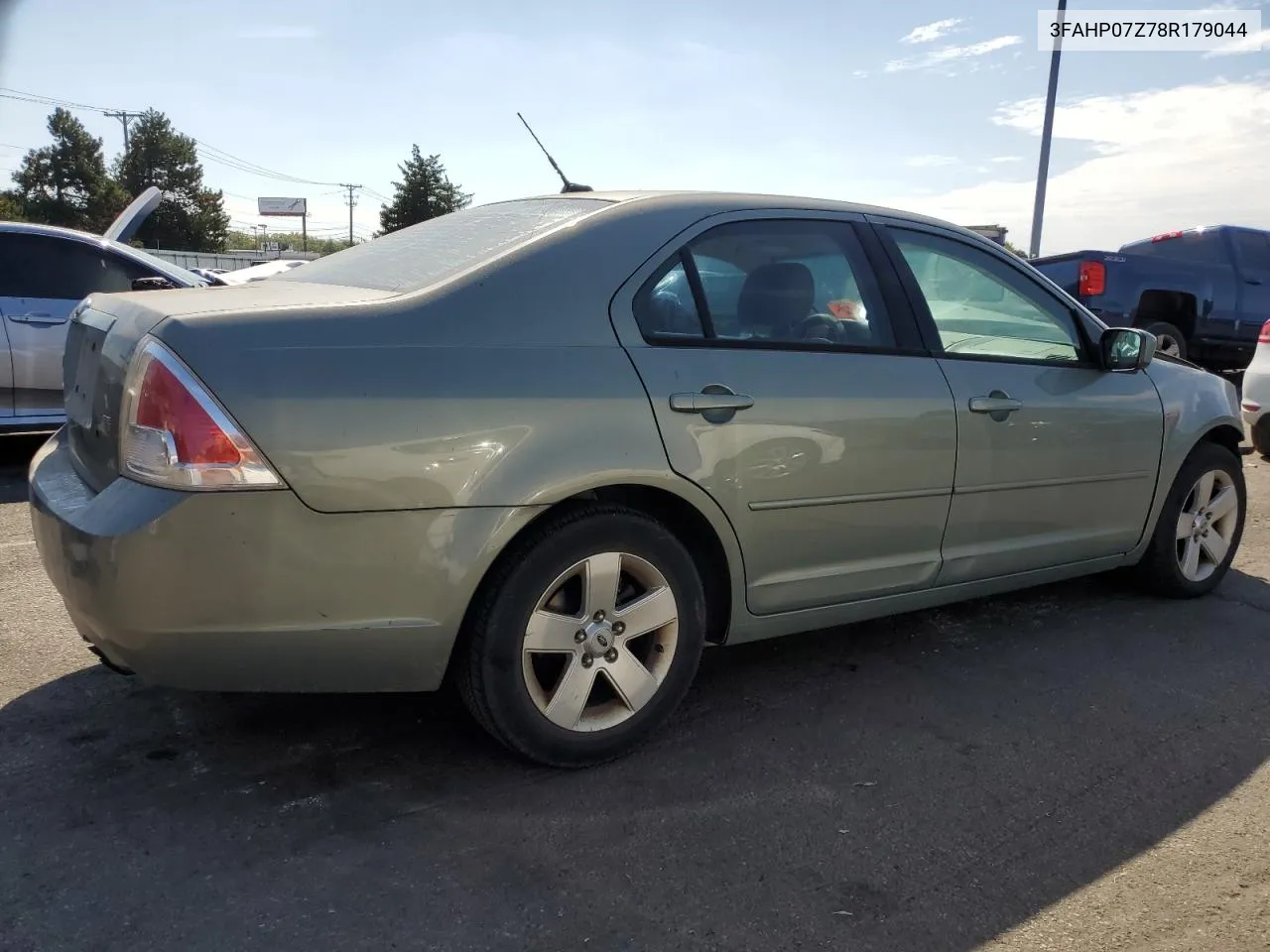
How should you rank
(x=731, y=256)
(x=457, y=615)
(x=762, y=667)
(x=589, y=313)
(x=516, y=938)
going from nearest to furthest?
1. (x=516, y=938)
2. (x=457, y=615)
3. (x=589, y=313)
4. (x=731, y=256)
5. (x=762, y=667)

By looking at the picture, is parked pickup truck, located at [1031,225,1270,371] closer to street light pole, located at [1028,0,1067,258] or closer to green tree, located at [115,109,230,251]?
street light pole, located at [1028,0,1067,258]

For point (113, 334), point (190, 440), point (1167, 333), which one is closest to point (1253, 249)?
point (1167, 333)

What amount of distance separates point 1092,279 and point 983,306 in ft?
27.2

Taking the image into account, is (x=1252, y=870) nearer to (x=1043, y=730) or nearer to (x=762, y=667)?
(x=1043, y=730)

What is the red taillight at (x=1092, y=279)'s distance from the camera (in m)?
11.3

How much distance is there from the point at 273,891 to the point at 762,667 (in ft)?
6.30

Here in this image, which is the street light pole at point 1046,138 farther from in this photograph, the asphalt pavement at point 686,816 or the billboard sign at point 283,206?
the billboard sign at point 283,206

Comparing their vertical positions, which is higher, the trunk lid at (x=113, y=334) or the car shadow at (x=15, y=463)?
the trunk lid at (x=113, y=334)

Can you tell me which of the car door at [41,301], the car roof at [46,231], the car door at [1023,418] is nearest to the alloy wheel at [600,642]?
the car door at [1023,418]

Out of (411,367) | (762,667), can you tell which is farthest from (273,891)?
(762,667)

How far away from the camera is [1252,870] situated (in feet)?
8.38

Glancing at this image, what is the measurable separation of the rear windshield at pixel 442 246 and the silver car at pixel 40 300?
392 cm

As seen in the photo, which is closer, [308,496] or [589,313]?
[308,496]

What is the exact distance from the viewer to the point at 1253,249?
12531 millimetres
